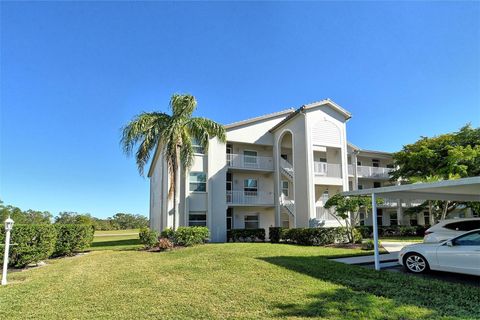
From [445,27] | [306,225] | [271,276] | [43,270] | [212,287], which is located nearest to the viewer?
[212,287]

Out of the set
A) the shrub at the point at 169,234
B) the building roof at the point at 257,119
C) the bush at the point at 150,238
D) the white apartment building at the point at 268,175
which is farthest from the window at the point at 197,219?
the building roof at the point at 257,119

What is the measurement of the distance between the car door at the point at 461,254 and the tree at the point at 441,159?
16.2 meters

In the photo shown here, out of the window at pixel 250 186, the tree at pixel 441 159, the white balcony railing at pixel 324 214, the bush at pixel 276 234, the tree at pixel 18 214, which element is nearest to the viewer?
the bush at pixel 276 234

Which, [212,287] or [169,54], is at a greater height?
[169,54]

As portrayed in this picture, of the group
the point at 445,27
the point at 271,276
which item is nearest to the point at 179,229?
the point at 271,276

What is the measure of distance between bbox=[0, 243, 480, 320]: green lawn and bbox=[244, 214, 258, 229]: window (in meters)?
14.3

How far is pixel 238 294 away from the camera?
6.67 metres

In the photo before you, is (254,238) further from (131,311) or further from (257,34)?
(131,311)

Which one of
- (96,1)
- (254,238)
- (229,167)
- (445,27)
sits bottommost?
(254,238)

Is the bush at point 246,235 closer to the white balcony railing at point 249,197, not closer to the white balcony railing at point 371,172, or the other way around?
the white balcony railing at point 249,197

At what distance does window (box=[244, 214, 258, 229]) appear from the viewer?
963 inches

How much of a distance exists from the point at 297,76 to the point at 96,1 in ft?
38.3

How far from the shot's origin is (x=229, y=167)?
902 inches

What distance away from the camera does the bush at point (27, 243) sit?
10773 mm
